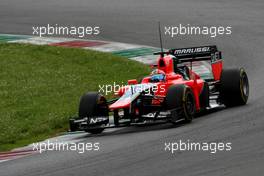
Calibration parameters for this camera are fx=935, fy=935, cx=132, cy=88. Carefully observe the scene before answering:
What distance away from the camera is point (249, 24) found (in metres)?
27.0

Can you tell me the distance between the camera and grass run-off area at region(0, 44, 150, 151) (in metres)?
17.4

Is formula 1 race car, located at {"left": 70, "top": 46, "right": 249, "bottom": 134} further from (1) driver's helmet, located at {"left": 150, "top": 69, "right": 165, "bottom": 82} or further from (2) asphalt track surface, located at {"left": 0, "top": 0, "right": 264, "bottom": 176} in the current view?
(2) asphalt track surface, located at {"left": 0, "top": 0, "right": 264, "bottom": 176}

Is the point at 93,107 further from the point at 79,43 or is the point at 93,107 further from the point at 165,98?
the point at 79,43

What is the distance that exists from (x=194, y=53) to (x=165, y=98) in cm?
240

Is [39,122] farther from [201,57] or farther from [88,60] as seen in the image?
[88,60]

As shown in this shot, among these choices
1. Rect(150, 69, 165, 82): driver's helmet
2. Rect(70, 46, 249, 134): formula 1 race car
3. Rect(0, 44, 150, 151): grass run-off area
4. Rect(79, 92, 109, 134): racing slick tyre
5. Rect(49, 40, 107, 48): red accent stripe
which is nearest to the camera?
Rect(70, 46, 249, 134): formula 1 race car

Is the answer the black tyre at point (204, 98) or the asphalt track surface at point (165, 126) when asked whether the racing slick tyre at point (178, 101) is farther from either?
the black tyre at point (204, 98)

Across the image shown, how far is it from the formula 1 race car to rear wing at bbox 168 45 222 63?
0.06 ft

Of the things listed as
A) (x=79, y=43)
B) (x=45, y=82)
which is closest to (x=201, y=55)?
(x=45, y=82)

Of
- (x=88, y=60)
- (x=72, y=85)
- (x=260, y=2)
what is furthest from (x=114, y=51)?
(x=260, y=2)

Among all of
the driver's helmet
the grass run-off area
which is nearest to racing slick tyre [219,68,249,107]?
the driver's helmet

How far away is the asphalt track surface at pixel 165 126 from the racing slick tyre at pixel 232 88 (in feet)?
0.83

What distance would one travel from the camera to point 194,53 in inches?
715

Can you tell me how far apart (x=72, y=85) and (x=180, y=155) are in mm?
8077
